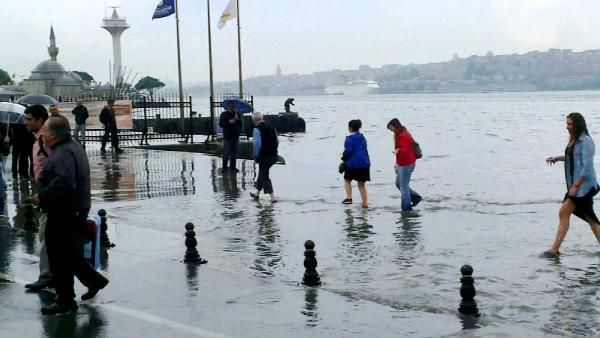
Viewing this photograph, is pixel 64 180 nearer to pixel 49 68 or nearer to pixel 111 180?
pixel 111 180

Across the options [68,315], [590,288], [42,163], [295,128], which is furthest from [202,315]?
[295,128]

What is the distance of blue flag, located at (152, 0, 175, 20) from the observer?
39.5 m

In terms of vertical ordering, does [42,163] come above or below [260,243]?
above

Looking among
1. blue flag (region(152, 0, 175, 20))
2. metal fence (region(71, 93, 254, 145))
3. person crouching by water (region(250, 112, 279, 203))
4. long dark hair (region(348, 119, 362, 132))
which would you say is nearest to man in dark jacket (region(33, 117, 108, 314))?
long dark hair (region(348, 119, 362, 132))

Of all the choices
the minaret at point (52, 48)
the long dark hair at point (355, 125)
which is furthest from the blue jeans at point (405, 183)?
the minaret at point (52, 48)

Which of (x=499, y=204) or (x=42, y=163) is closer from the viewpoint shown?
(x=42, y=163)

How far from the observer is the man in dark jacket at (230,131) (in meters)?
24.1

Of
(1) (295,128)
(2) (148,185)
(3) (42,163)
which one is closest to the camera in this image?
(3) (42,163)

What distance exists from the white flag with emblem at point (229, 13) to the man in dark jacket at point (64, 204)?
114 feet

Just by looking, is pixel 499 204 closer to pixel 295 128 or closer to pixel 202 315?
pixel 202 315

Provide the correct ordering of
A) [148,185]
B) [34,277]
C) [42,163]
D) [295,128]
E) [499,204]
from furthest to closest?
[295,128]
[148,185]
[499,204]
[34,277]
[42,163]

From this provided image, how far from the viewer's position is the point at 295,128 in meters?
72.1

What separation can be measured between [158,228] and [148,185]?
648cm

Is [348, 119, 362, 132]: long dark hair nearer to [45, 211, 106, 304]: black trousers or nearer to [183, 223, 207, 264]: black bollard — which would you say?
[183, 223, 207, 264]: black bollard
